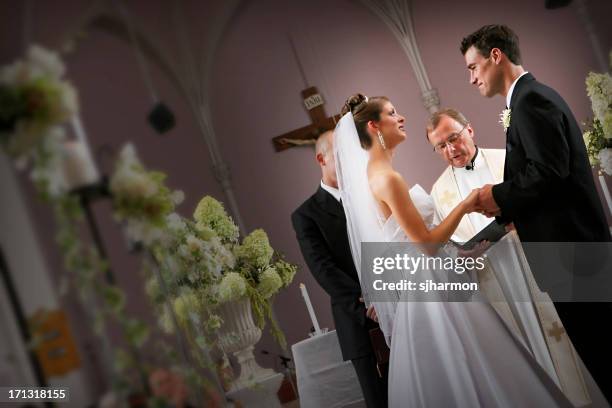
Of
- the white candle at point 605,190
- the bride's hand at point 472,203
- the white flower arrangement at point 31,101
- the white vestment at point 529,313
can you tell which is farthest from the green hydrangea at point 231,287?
the white candle at point 605,190

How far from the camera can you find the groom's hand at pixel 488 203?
140 inches

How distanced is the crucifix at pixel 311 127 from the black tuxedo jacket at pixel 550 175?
1193 millimetres

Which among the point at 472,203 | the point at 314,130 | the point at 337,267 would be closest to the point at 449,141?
the point at 472,203

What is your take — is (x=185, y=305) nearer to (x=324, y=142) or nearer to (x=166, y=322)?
(x=166, y=322)

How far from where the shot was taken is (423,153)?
13.7 ft

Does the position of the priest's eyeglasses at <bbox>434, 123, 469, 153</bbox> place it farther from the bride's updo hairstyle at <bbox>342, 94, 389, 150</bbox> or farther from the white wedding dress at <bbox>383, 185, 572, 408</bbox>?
the white wedding dress at <bbox>383, 185, 572, 408</bbox>

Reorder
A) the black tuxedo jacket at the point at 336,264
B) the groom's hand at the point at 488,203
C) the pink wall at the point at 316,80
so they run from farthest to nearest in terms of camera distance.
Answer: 1. the pink wall at the point at 316,80
2. the black tuxedo jacket at the point at 336,264
3. the groom's hand at the point at 488,203

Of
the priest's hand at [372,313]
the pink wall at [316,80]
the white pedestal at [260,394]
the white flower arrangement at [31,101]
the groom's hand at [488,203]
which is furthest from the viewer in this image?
the pink wall at [316,80]

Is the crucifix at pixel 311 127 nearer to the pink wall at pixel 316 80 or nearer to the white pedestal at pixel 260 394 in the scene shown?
the pink wall at pixel 316 80

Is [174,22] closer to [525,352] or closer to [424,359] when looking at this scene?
[424,359]

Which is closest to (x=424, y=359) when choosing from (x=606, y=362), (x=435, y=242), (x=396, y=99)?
(x=435, y=242)

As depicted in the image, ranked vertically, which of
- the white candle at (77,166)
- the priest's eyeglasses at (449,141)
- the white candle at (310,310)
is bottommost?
the white candle at (310,310)

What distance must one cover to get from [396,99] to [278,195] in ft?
3.04

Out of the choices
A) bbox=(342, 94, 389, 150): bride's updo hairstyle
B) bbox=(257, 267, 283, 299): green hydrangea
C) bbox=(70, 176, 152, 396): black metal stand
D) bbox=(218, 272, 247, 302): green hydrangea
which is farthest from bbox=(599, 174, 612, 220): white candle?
bbox=(70, 176, 152, 396): black metal stand
